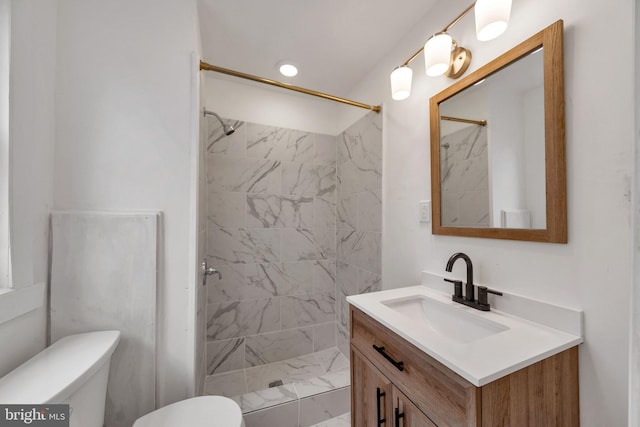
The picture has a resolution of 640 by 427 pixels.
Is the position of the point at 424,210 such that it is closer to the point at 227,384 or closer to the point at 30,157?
the point at 30,157

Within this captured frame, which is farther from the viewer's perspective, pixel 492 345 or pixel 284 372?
pixel 284 372

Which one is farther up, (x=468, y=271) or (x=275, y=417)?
(x=468, y=271)

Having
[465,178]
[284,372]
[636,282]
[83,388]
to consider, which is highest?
[465,178]

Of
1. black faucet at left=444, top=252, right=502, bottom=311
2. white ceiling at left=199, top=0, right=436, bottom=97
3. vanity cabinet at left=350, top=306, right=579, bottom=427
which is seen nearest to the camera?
vanity cabinet at left=350, top=306, right=579, bottom=427

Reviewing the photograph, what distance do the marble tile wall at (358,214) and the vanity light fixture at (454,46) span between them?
437 mm

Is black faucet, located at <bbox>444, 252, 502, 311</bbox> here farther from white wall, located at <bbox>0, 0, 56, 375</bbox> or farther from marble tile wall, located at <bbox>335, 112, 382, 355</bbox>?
white wall, located at <bbox>0, 0, 56, 375</bbox>

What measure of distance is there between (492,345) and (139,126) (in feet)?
5.34

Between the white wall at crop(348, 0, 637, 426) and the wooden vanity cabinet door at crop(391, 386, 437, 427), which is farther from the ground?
the white wall at crop(348, 0, 637, 426)

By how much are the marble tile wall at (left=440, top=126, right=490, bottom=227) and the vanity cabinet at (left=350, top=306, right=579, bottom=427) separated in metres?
0.57

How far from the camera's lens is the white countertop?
0.64 m

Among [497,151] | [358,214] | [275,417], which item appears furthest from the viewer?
[358,214]

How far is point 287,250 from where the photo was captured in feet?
7.14

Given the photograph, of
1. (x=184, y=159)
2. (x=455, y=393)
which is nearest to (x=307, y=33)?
(x=184, y=159)

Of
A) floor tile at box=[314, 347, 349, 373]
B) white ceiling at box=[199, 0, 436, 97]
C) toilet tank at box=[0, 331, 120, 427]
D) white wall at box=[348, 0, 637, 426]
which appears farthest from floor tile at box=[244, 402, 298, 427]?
white ceiling at box=[199, 0, 436, 97]
